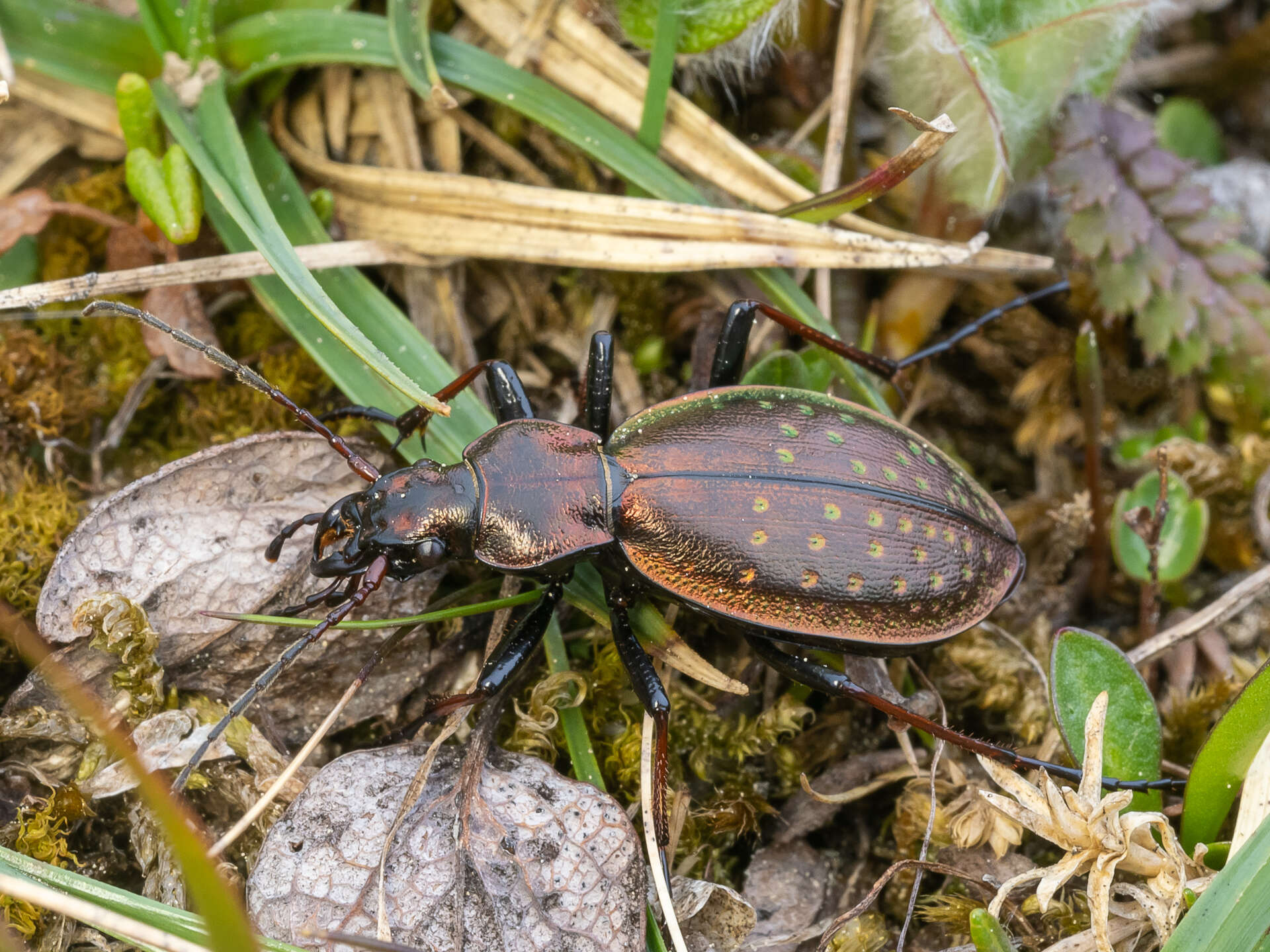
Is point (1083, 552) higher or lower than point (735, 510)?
lower

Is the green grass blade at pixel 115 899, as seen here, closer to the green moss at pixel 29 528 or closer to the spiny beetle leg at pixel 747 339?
the green moss at pixel 29 528

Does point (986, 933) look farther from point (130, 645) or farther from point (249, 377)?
point (249, 377)

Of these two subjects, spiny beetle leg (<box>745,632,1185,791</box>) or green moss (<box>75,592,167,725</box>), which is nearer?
green moss (<box>75,592,167,725</box>)

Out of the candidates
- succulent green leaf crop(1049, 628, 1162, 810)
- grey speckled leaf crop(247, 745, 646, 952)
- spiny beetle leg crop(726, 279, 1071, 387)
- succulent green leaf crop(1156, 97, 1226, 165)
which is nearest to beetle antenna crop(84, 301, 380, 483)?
grey speckled leaf crop(247, 745, 646, 952)

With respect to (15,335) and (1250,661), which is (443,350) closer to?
(15,335)

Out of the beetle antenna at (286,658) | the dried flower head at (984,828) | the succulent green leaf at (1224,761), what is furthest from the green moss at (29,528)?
the succulent green leaf at (1224,761)

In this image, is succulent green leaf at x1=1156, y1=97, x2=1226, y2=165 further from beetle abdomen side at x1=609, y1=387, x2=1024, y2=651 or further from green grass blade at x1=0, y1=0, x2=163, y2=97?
green grass blade at x1=0, y1=0, x2=163, y2=97

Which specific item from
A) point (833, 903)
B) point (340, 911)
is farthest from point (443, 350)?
point (833, 903)
